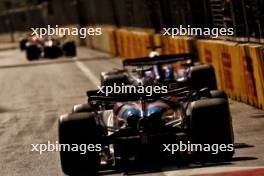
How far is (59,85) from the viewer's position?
27500 millimetres

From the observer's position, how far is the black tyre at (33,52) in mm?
44241

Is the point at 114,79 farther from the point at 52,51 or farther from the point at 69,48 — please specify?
the point at 52,51

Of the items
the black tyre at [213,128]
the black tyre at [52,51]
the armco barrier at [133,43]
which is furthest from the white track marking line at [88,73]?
the black tyre at [213,128]

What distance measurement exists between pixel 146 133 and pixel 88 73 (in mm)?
20470

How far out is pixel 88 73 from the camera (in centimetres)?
3117

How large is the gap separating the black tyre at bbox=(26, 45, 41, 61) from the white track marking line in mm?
5568

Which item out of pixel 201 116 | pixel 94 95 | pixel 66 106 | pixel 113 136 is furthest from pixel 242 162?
pixel 66 106

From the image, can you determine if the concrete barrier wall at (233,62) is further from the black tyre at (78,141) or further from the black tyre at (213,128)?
the black tyre at (78,141)

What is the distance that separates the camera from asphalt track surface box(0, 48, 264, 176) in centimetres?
1118

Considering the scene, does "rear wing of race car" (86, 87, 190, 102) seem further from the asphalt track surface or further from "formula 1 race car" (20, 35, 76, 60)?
"formula 1 race car" (20, 35, 76, 60)

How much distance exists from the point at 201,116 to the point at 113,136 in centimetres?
104

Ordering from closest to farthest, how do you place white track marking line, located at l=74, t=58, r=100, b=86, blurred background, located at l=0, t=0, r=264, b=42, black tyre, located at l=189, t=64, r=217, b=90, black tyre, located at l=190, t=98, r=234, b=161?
black tyre, located at l=190, t=98, r=234, b=161 → black tyre, located at l=189, t=64, r=217, b=90 → blurred background, located at l=0, t=0, r=264, b=42 → white track marking line, located at l=74, t=58, r=100, b=86

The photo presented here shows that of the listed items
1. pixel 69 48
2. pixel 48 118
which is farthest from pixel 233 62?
pixel 69 48

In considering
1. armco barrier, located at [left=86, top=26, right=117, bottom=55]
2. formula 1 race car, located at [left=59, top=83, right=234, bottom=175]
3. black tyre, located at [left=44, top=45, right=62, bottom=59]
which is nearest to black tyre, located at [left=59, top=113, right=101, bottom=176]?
formula 1 race car, located at [left=59, top=83, right=234, bottom=175]
